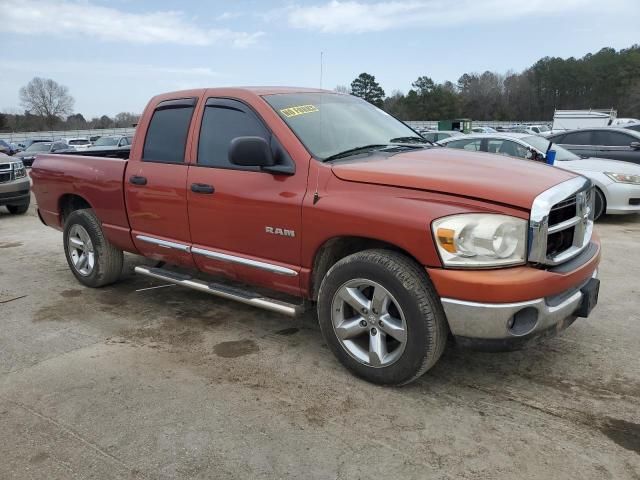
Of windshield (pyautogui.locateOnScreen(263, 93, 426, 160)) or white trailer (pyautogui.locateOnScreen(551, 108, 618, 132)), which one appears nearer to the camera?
windshield (pyautogui.locateOnScreen(263, 93, 426, 160))

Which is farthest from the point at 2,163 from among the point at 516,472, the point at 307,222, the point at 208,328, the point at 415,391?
the point at 516,472

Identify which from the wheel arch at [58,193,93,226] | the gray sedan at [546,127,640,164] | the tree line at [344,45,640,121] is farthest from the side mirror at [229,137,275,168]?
the tree line at [344,45,640,121]

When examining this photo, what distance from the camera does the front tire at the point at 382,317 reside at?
3031 mm

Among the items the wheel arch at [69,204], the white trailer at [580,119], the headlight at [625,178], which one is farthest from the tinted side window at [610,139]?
the white trailer at [580,119]

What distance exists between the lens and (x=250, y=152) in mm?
3498

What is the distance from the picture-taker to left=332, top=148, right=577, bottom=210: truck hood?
9.61 feet

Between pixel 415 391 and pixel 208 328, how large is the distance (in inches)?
74.3

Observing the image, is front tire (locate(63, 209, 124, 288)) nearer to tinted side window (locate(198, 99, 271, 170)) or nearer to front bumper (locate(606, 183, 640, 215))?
tinted side window (locate(198, 99, 271, 170))

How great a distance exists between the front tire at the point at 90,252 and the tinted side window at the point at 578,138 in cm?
980

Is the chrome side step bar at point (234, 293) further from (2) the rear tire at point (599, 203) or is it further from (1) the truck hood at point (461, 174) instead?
(2) the rear tire at point (599, 203)

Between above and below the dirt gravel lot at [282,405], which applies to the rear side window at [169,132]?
above

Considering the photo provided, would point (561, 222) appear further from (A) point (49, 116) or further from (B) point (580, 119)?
(A) point (49, 116)

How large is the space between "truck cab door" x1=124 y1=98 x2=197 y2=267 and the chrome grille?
261cm

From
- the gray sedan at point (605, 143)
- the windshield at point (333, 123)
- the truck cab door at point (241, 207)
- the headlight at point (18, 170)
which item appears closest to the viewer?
the truck cab door at point (241, 207)
